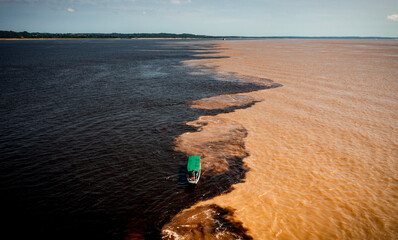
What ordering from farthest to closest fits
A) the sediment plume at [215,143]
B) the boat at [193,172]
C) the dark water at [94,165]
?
the sediment plume at [215,143] < the boat at [193,172] < the dark water at [94,165]

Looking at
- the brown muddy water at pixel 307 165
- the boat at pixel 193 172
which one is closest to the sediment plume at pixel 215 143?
the brown muddy water at pixel 307 165

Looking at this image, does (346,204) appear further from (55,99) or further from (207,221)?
(55,99)

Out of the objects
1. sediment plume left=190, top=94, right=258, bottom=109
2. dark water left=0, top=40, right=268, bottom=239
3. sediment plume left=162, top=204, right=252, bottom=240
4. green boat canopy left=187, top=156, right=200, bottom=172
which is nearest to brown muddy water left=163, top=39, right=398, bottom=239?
sediment plume left=162, top=204, right=252, bottom=240

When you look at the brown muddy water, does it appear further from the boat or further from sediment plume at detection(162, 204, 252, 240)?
the boat

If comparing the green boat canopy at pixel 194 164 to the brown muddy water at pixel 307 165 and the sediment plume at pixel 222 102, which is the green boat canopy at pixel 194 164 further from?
the sediment plume at pixel 222 102

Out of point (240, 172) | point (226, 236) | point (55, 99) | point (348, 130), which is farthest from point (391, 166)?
point (55, 99)
